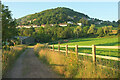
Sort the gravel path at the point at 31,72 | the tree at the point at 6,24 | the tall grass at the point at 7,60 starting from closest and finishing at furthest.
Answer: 1. the gravel path at the point at 31,72
2. the tall grass at the point at 7,60
3. the tree at the point at 6,24

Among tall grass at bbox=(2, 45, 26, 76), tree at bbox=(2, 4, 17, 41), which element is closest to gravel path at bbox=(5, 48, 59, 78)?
tall grass at bbox=(2, 45, 26, 76)

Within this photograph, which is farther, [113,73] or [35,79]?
[35,79]

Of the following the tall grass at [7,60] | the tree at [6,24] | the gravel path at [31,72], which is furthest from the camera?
the tree at [6,24]

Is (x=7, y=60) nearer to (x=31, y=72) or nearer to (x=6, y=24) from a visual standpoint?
(x=31, y=72)

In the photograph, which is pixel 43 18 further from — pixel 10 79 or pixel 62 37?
pixel 10 79

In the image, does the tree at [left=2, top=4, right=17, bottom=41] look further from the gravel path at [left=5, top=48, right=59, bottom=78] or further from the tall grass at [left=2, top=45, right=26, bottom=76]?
the gravel path at [left=5, top=48, right=59, bottom=78]

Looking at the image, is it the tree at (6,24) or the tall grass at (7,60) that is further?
the tree at (6,24)

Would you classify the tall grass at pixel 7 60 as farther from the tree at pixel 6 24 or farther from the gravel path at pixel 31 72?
the tree at pixel 6 24

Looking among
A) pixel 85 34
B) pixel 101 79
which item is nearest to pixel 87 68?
pixel 101 79

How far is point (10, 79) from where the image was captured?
7121 millimetres

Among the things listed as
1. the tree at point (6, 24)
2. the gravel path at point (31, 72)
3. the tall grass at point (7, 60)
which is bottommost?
the gravel path at point (31, 72)

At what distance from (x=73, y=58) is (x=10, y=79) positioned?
314cm

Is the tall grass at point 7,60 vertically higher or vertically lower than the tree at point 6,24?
lower

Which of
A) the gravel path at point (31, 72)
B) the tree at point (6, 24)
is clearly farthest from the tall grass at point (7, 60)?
the tree at point (6, 24)
